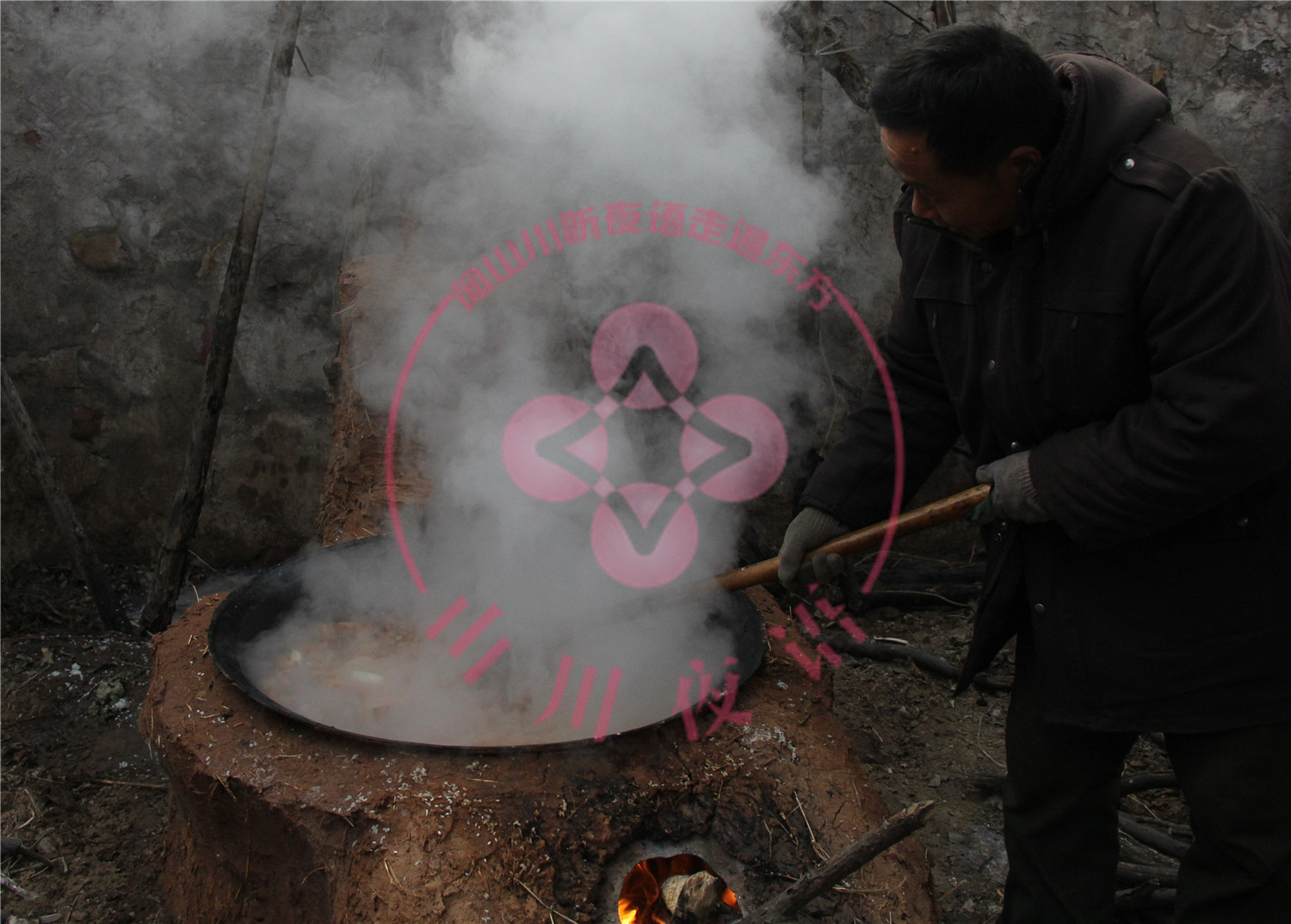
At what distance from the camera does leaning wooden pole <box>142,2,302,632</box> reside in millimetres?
3424

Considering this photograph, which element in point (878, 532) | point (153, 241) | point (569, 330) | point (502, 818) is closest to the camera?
point (502, 818)

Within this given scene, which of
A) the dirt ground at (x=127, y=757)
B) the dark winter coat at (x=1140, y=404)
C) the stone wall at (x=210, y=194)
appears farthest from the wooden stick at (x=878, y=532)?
the stone wall at (x=210, y=194)

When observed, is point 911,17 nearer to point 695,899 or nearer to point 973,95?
point 973,95

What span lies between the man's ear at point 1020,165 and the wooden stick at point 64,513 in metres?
3.63

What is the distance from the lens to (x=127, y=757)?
10.5 feet

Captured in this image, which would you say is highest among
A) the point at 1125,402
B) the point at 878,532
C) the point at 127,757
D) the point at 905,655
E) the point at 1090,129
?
the point at 1090,129

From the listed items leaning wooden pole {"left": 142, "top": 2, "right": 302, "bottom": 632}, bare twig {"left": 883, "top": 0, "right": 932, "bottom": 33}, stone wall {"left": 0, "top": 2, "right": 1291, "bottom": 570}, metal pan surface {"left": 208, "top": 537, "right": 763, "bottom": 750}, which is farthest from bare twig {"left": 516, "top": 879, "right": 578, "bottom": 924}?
bare twig {"left": 883, "top": 0, "right": 932, "bottom": 33}

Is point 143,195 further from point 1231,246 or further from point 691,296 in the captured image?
point 1231,246

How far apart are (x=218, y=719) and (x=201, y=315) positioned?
101 inches

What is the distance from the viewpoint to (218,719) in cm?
215

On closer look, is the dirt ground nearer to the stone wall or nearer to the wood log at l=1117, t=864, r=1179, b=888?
the wood log at l=1117, t=864, r=1179, b=888

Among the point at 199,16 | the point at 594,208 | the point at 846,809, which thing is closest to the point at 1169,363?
the point at 846,809

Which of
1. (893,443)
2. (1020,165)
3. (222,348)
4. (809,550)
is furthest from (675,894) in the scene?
(222,348)

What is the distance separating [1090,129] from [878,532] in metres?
0.91
